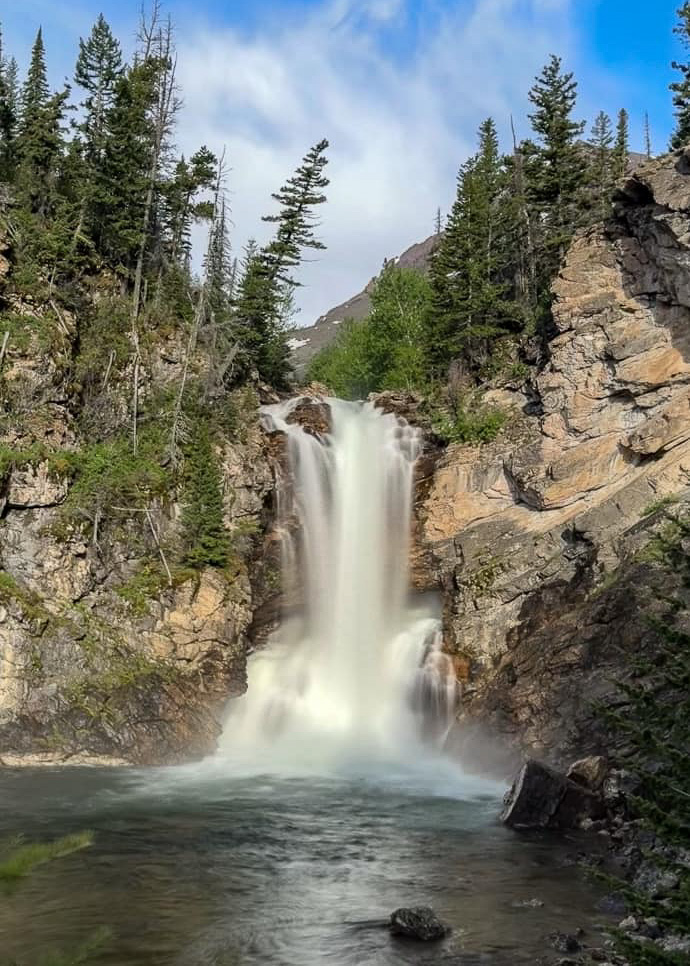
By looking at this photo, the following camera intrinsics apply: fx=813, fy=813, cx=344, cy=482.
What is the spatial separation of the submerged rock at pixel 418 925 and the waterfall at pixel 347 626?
38.7ft

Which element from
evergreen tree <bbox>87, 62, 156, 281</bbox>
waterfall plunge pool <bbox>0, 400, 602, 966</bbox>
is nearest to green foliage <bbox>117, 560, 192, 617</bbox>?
waterfall plunge pool <bbox>0, 400, 602, 966</bbox>

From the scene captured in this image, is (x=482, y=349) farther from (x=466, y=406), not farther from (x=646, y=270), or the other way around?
(x=646, y=270)

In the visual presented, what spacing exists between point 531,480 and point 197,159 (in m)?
22.9

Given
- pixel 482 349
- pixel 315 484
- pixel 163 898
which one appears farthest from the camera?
pixel 482 349

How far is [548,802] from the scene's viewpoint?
15969 millimetres

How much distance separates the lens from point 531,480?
28391 millimetres

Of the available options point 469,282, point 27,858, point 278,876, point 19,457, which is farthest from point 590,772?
point 469,282

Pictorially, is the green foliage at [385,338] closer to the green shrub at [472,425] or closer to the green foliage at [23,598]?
the green shrub at [472,425]

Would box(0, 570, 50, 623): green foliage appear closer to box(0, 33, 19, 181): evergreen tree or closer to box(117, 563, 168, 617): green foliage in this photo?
box(117, 563, 168, 617): green foliage

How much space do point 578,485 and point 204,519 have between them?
12.6 metres

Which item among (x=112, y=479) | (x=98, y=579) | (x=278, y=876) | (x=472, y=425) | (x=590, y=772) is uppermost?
(x=472, y=425)

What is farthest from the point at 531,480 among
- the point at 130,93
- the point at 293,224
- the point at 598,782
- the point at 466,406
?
the point at 130,93

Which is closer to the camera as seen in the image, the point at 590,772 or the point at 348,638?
the point at 590,772

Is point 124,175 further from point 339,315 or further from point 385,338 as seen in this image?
point 339,315
